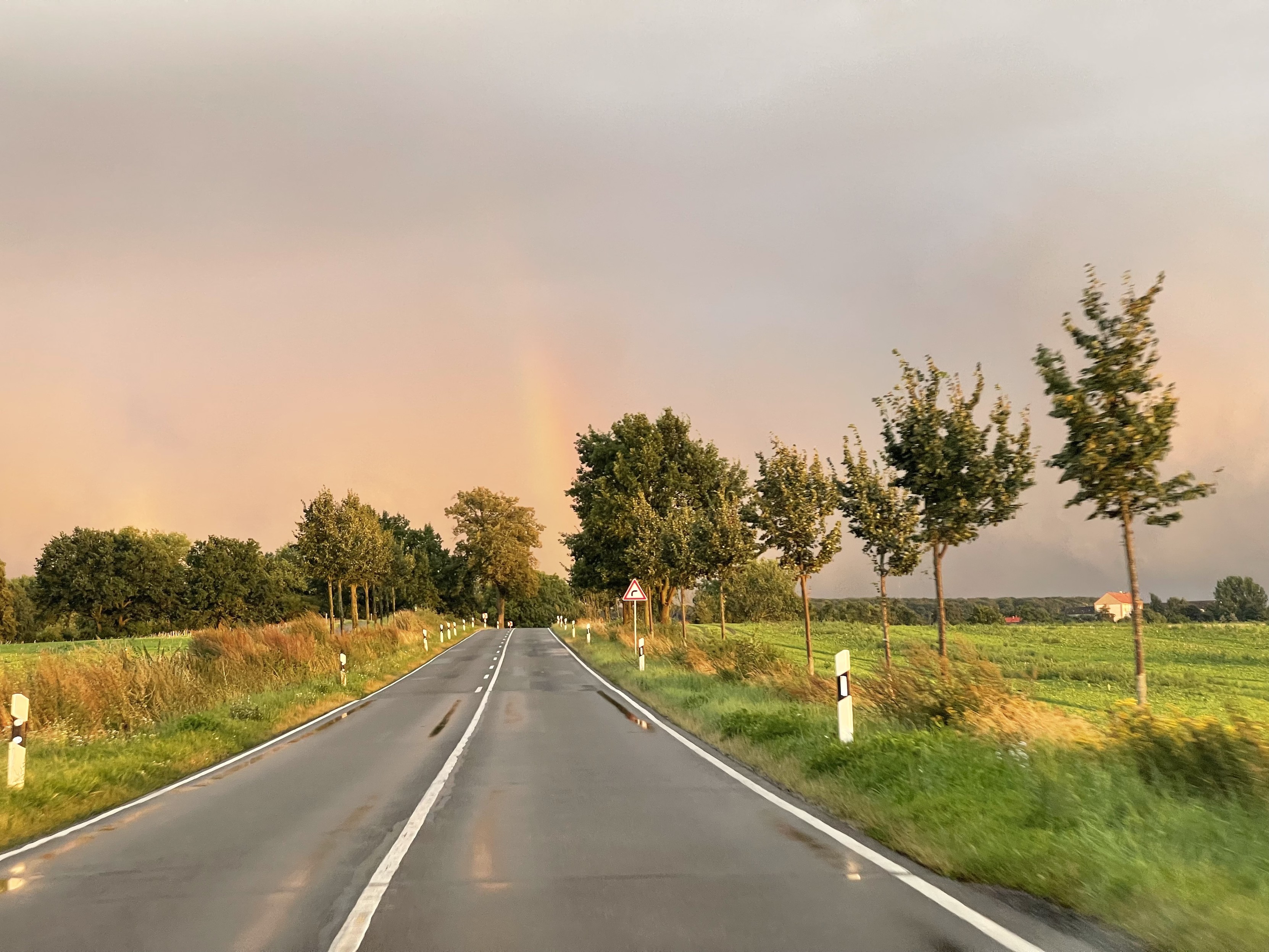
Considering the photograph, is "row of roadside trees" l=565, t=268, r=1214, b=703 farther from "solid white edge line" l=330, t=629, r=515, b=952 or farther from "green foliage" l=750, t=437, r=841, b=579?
"solid white edge line" l=330, t=629, r=515, b=952

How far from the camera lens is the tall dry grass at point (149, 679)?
14844 millimetres

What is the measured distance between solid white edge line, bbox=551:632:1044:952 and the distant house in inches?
4352

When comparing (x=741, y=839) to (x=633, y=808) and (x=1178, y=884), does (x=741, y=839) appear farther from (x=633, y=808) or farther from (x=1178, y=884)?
(x=1178, y=884)

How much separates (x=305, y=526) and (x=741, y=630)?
32.3 meters

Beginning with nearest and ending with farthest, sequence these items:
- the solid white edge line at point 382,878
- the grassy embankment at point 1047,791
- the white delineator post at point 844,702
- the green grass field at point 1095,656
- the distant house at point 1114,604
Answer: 1. the solid white edge line at point 382,878
2. the grassy embankment at point 1047,791
3. the white delineator post at point 844,702
4. the green grass field at point 1095,656
5. the distant house at point 1114,604

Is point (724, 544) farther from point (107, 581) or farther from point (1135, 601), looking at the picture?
point (107, 581)

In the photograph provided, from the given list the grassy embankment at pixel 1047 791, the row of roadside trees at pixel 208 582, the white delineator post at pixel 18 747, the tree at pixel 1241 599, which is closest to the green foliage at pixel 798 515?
the grassy embankment at pixel 1047 791

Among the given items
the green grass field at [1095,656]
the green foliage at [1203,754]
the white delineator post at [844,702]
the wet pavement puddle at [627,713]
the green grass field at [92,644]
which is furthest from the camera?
the green grass field at [92,644]

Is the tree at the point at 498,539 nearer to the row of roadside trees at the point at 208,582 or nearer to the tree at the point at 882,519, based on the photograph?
the row of roadside trees at the point at 208,582

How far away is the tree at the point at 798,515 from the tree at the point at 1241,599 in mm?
122913

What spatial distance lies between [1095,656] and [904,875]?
4406 cm

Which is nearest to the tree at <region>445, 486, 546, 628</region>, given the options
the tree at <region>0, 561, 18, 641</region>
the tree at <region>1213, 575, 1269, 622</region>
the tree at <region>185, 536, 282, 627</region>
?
the tree at <region>185, 536, 282, 627</region>

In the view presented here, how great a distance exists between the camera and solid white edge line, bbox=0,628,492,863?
7715 mm

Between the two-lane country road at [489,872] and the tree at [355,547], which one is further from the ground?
the tree at [355,547]
